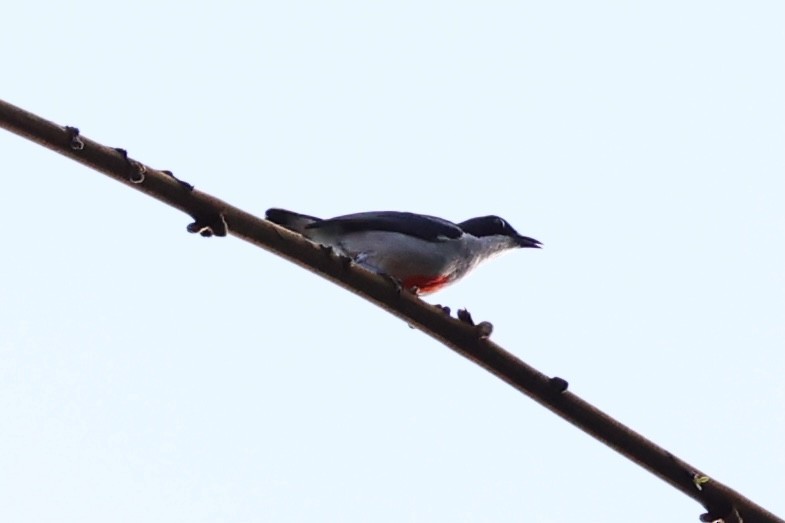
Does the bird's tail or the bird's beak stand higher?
the bird's beak

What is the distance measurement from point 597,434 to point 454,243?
4580 millimetres

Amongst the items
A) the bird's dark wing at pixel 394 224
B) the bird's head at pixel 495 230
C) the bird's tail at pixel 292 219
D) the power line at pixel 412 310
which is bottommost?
the power line at pixel 412 310

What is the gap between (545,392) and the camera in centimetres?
301

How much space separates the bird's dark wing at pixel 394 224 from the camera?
23.6 ft

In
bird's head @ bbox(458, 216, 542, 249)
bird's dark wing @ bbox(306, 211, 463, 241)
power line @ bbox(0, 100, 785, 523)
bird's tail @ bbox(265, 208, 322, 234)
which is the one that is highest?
bird's head @ bbox(458, 216, 542, 249)

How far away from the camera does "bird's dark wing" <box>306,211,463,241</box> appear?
718 centimetres

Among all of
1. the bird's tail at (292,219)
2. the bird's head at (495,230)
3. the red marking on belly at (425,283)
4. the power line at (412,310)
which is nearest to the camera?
the power line at (412,310)

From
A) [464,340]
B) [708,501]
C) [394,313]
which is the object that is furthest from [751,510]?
[394,313]

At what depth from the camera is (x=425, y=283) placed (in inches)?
284

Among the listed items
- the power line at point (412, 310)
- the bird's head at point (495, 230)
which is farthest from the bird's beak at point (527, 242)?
the power line at point (412, 310)

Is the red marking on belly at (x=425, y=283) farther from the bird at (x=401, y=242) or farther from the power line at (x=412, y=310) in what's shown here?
the power line at (x=412, y=310)

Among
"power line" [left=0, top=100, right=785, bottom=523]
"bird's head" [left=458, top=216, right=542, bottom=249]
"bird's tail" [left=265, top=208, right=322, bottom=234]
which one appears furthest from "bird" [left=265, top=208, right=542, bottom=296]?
"power line" [left=0, top=100, right=785, bottom=523]

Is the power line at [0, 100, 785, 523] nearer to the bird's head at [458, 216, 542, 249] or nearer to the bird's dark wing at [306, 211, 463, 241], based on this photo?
the bird's dark wing at [306, 211, 463, 241]

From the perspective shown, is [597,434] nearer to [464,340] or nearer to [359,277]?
[464,340]
